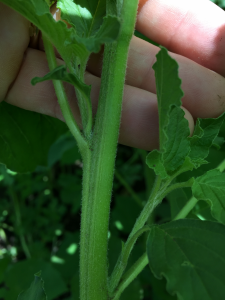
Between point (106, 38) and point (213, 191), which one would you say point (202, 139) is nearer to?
point (213, 191)

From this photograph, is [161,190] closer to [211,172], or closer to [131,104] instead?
[211,172]

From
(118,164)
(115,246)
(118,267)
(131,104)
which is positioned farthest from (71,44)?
(118,164)

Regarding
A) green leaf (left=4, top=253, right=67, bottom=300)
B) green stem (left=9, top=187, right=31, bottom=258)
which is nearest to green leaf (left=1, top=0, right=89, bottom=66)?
green leaf (left=4, top=253, right=67, bottom=300)

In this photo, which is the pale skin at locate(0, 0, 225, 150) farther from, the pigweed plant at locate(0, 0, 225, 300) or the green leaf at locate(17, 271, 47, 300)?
the green leaf at locate(17, 271, 47, 300)

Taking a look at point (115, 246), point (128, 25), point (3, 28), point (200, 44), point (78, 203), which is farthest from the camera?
point (78, 203)

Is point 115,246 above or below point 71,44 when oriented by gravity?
below
